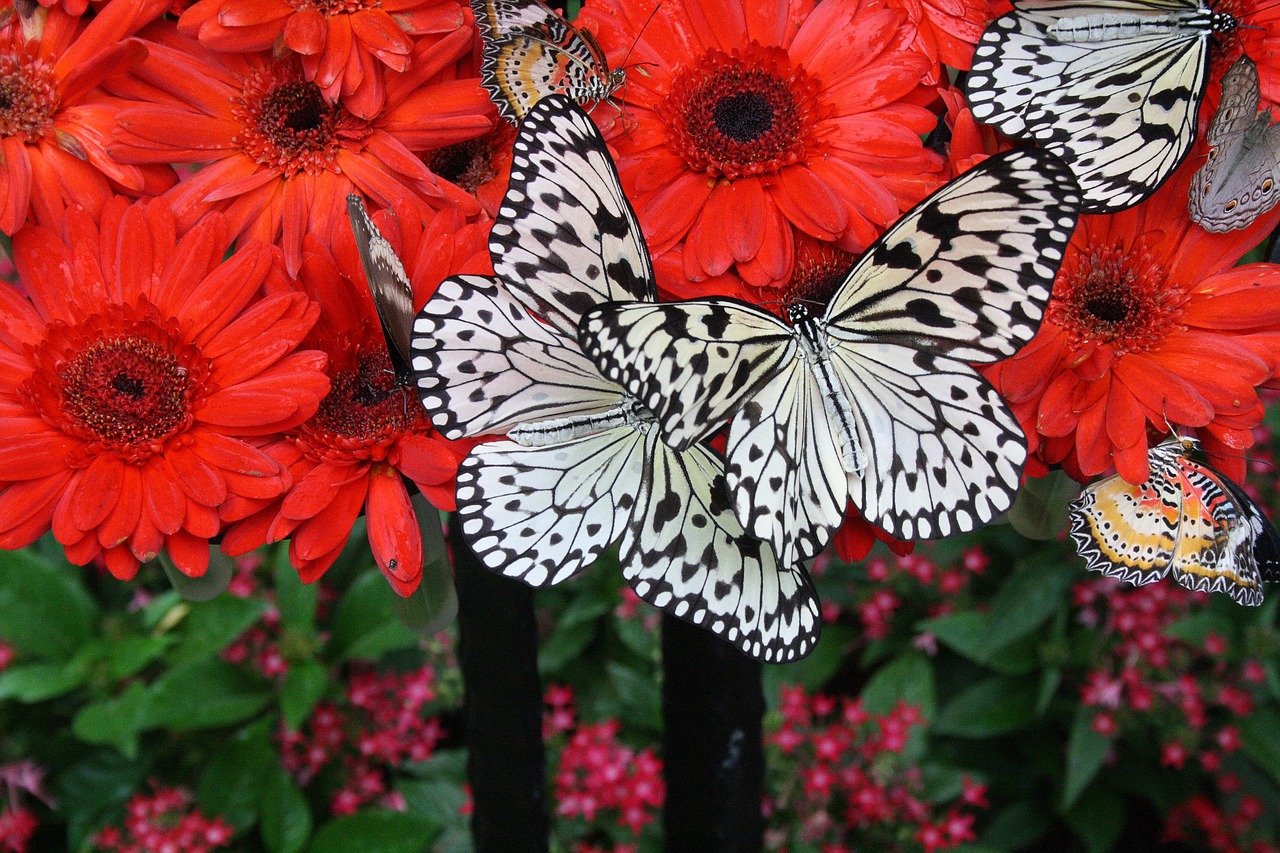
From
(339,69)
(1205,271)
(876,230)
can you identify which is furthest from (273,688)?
(1205,271)

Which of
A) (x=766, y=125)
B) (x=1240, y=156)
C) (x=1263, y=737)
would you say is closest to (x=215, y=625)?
(x=766, y=125)

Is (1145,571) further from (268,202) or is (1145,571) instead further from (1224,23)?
(268,202)

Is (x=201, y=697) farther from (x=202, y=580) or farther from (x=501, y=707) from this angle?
(x=202, y=580)

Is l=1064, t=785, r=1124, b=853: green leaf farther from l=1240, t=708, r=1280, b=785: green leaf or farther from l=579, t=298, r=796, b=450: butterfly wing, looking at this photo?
l=579, t=298, r=796, b=450: butterfly wing

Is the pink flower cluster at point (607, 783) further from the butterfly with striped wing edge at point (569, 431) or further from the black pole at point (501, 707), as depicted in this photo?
the butterfly with striped wing edge at point (569, 431)

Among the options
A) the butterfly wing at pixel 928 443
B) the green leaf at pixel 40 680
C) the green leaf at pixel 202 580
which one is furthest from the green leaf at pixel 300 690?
the butterfly wing at pixel 928 443

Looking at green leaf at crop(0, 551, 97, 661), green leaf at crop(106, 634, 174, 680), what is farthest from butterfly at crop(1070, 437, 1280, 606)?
green leaf at crop(0, 551, 97, 661)

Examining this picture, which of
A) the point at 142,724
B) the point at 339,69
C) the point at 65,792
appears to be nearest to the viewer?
the point at 339,69
